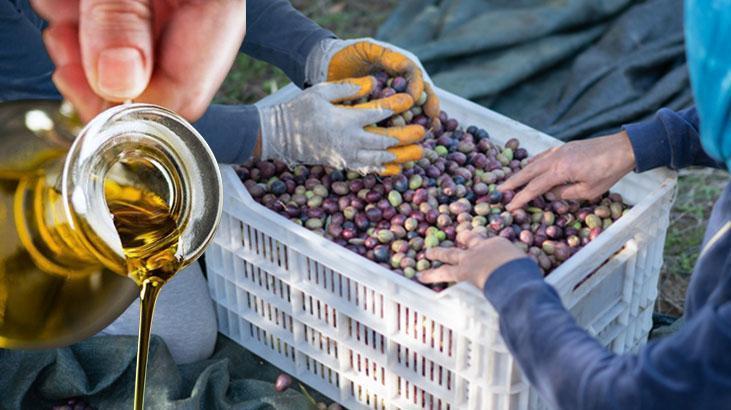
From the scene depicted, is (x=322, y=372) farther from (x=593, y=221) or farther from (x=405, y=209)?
(x=593, y=221)

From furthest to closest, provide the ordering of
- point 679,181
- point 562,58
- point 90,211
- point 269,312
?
point 562,58
point 679,181
point 269,312
point 90,211

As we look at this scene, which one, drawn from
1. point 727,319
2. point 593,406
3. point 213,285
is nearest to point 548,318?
point 593,406

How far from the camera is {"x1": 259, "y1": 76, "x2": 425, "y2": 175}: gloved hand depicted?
226 cm

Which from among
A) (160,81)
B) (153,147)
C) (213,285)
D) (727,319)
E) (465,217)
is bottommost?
(213,285)

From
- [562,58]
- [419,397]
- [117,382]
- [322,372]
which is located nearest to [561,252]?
[419,397]

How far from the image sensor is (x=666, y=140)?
6.87 feet

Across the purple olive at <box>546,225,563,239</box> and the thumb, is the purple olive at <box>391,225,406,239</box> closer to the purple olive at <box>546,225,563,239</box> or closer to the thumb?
the purple olive at <box>546,225,563,239</box>

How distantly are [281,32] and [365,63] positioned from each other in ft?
0.83

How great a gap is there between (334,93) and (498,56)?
1104 mm

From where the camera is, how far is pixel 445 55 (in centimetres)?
328

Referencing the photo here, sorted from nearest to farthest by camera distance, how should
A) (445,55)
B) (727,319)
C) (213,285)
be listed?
(727,319) → (213,285) → (445,55)

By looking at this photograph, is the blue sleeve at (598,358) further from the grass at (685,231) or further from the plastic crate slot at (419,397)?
the grass at (685,231)

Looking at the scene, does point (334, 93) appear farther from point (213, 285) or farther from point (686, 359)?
point (686, 359)

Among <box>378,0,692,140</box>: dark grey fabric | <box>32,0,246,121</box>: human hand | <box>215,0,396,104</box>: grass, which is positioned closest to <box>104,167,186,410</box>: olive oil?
<box>32,0,246,121</box>: human hand
